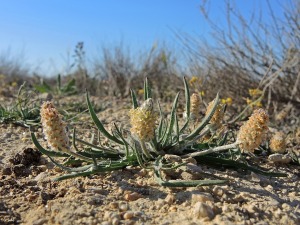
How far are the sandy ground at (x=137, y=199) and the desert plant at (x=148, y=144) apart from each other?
5cm

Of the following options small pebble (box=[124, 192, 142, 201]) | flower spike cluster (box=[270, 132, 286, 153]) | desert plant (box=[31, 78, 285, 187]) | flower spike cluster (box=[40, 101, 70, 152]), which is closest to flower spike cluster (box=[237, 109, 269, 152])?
desert plant (box=[31, 78, 285, 187])

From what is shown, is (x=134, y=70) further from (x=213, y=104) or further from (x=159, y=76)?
(x=213, y=104)

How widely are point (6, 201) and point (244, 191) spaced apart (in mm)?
1025

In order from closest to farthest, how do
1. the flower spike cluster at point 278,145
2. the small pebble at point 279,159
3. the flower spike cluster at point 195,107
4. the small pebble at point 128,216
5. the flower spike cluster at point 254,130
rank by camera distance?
1. the small pebble at point 128,216
2. the flower spike cluster at point 254,130
3. the flower spike cluster at point 195,107
4. the small pebble at point 279,159
5. the flower spike cluster at point 278,145

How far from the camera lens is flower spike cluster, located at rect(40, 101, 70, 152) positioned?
1693mm

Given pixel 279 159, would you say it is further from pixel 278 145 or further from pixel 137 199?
pixel 137 199

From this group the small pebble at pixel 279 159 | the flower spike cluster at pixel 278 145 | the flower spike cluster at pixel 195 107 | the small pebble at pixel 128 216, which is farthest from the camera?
the flower spike cluster at pixel 278 145

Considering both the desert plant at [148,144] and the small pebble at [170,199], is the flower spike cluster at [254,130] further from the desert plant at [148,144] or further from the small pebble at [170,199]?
the small pebble at [170,199]

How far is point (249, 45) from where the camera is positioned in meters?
5.00

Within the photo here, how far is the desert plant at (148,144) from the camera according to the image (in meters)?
1.72

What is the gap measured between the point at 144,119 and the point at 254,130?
0.45 metres

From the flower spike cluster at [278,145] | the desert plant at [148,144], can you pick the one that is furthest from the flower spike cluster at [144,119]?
the flower spike cluster at [278,145]

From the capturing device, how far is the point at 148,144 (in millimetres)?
2223

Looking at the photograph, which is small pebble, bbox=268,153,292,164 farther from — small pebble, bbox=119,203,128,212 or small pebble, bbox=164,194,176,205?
small pebble, bbox=119,203,128,212
